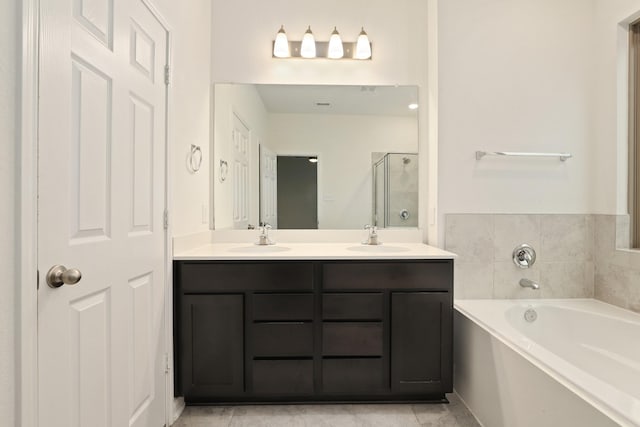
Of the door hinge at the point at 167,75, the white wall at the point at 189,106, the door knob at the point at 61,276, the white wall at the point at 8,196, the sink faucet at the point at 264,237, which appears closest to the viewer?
the white wall at the point at 8,196

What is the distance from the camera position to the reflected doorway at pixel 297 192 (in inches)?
101

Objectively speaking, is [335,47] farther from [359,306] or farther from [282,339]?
[282,339]

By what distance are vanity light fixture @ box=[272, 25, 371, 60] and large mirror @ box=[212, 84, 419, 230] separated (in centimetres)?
22

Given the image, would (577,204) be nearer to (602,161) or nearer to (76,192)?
(602,161)

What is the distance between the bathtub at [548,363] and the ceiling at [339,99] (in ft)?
4.80

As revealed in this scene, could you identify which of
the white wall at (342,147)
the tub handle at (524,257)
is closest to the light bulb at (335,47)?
the white wall at (342,147)

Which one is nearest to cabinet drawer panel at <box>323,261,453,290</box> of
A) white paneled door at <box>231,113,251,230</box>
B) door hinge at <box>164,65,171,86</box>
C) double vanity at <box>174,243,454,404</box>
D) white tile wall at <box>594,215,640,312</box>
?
double vanity at <box>174,243,454,404</box>

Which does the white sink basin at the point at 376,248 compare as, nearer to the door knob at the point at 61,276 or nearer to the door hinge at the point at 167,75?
the door hinge at the point at 167,75

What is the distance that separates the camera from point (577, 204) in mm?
2334

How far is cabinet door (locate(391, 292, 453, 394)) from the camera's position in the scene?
6.28ft

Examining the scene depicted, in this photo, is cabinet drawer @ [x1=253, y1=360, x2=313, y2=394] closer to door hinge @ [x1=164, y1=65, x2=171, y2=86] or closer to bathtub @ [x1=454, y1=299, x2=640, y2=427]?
bathtub @ [x1=454, y1=299, x2=640, y2=427]

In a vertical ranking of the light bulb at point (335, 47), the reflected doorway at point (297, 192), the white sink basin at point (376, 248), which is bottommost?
the white sink basin at point (376, 248)

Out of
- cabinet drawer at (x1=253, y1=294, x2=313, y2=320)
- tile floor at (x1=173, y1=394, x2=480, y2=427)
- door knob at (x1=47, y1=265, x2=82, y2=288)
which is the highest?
door knob at (x1=47, y1=265, x2=82, y2=288)

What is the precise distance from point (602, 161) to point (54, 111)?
292 centimetres
